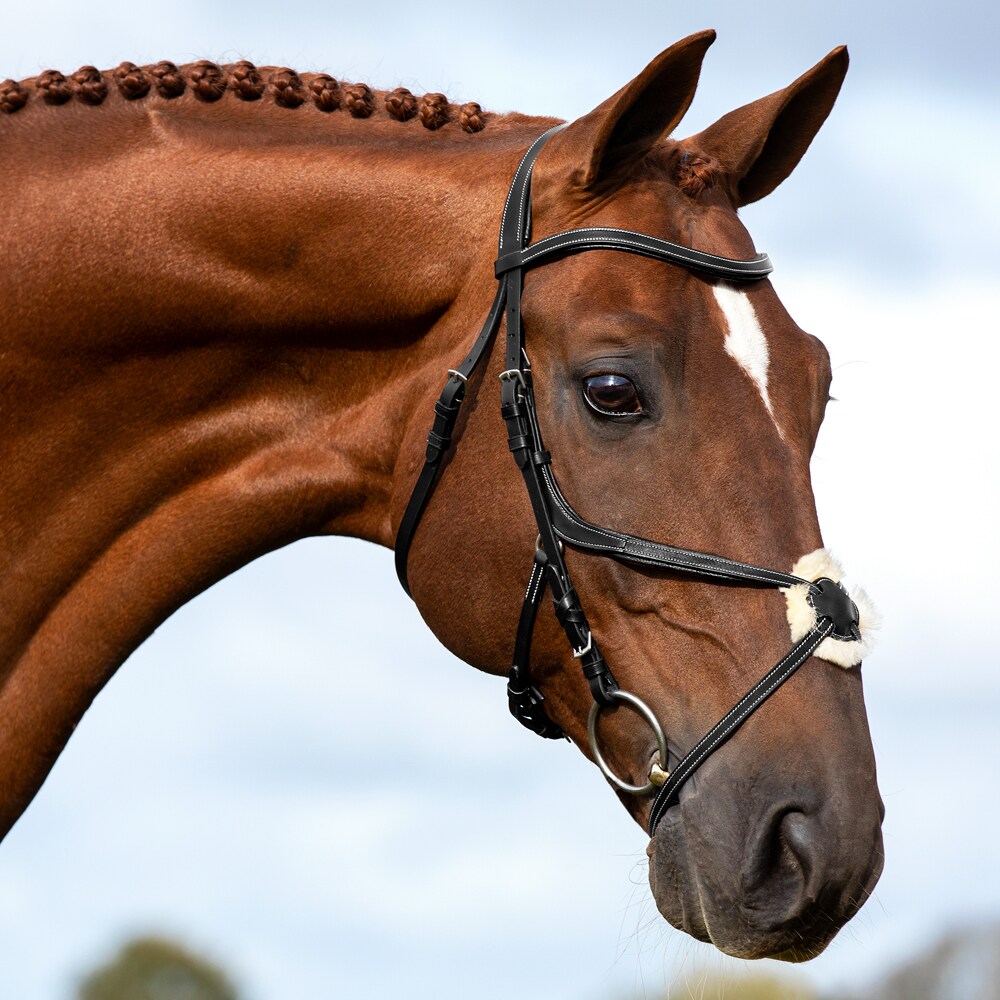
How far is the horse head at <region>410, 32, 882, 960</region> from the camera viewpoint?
171 inches

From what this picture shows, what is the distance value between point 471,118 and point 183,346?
146cm

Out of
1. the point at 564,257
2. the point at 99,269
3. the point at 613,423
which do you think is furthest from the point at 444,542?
the point at 99,269

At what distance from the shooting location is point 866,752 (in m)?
4.37

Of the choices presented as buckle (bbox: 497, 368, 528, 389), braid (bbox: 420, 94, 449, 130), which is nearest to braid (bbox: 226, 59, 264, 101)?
braid (bbox: 420, 94, 449, 130)

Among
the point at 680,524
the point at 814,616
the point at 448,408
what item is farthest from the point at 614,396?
the point at 814,616

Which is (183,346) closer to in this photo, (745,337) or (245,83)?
(245,83)

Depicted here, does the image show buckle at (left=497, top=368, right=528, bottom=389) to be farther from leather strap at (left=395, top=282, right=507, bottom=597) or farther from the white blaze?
the white blaze

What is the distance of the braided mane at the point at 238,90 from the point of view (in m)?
5.38

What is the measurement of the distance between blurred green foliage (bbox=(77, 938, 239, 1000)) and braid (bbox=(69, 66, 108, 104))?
946 inches

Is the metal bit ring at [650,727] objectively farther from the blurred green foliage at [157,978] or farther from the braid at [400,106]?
the blurred green foliage at [157,978]

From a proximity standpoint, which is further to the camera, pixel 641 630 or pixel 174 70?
pixel 174 70

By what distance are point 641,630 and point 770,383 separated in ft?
3.12

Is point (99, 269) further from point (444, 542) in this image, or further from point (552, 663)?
point (552, 663)

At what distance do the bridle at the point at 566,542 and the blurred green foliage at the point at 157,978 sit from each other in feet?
78.0
